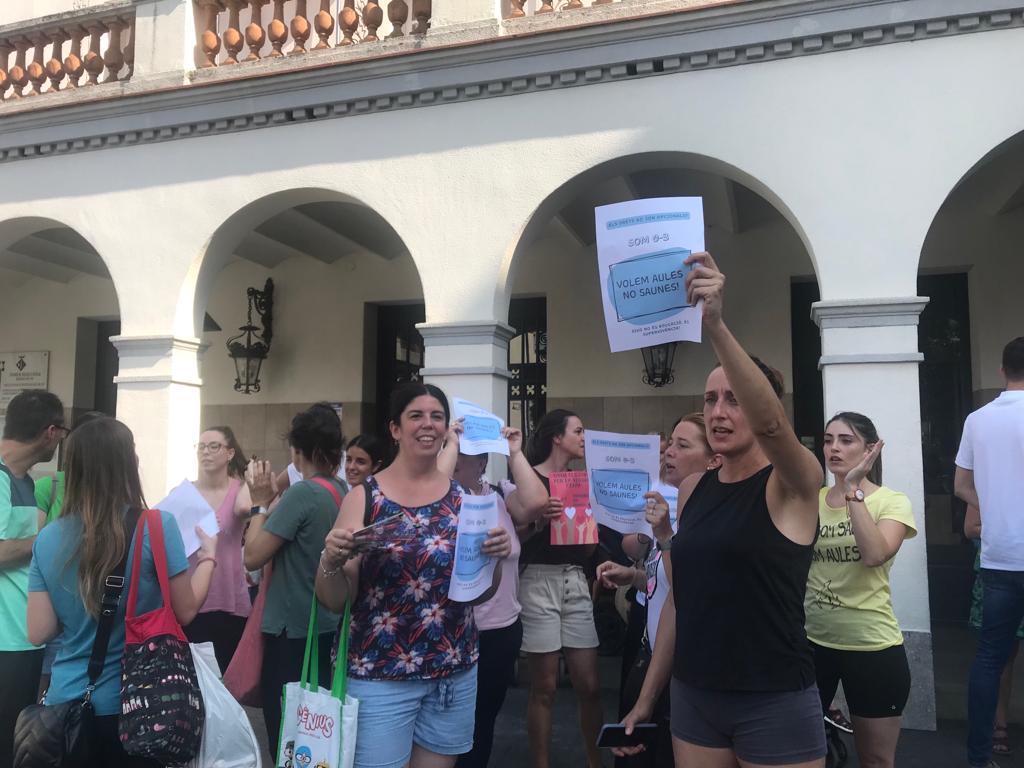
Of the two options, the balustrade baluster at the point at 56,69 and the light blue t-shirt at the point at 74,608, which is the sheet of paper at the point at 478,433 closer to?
the light blue t-shirt at the point at 74,608

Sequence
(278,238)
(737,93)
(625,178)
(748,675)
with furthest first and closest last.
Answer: (278,238) < (625,178) < (737,93) < (748,675)

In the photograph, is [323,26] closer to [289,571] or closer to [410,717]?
[289,571]

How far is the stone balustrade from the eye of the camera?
7.23 metres

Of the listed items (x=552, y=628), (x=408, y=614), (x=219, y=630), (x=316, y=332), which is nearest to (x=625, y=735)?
(x=408, y=614)

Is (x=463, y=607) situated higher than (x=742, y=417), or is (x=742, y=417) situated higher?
(x=742, y=417)

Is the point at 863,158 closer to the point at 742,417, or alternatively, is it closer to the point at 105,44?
the point at 742,417

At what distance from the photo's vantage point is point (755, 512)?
1927 mm

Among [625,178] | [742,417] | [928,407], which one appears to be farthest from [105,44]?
[928,407]

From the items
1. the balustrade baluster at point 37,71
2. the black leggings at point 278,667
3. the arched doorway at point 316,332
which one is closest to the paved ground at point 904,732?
the black leggings at point 278,667

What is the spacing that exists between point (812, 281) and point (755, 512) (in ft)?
21.4

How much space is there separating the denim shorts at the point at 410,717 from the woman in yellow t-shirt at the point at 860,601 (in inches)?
51.3

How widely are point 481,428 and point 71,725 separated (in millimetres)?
1732

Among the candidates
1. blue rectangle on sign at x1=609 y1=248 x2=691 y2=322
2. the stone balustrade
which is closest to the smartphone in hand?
blue rectangle on sign at x1=609 y1=248 x2=691 y2=322

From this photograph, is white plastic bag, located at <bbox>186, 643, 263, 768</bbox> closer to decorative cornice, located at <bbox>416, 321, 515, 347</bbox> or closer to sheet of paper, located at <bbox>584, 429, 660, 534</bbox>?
sheet of paper, located at <bbox>584, 429, 660, 534</bbox>
